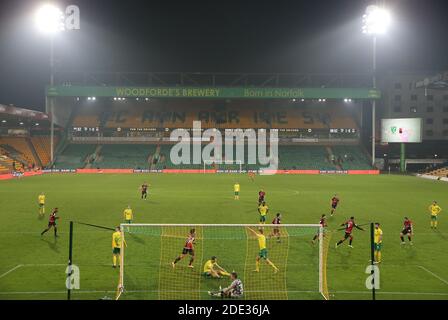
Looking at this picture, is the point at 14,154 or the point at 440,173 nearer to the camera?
the point at 440,173

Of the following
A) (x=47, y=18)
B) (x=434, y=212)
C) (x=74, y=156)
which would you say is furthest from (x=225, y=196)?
(x=74, y=156)

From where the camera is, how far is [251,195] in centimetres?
3578

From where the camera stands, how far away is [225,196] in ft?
115

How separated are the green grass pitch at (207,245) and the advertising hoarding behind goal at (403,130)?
31.4 metres

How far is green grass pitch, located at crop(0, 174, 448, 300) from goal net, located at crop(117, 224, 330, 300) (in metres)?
0.10

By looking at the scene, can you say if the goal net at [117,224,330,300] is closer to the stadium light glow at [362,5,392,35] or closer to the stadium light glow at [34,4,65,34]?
the stadium light glow at [34,4,65,34]

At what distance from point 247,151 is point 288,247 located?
58.3 metres

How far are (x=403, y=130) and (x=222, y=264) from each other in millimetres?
59357

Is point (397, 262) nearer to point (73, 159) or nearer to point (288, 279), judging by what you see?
point (288, 279)

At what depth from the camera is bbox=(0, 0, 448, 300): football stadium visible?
12.7 metres

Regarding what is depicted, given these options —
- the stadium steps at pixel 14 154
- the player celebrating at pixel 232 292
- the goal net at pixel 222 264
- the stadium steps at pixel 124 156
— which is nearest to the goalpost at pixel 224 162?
the stadium steps at pixel 124 156

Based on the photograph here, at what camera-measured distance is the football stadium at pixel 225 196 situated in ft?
41.5

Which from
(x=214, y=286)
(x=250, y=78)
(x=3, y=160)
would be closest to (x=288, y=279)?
(x=214, y=286)

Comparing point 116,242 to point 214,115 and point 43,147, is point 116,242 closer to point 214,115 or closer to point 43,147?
point 43,147
